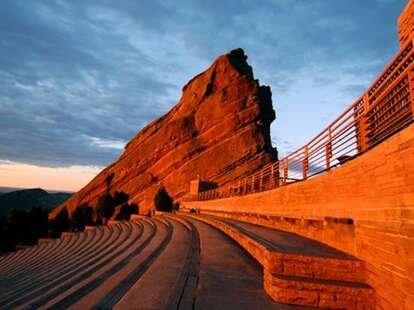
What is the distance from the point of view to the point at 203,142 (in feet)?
259

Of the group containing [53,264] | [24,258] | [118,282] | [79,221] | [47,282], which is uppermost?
[118,282]

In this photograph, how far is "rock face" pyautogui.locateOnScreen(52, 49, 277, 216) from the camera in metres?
73.2

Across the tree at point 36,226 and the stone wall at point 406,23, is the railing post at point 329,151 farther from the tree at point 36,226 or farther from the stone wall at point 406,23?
the tree at point 36,226

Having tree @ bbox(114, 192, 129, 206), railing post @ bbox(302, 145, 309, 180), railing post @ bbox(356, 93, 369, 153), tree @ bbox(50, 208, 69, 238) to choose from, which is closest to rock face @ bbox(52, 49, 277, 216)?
tree @ bbox(114, 192, 129, 206)

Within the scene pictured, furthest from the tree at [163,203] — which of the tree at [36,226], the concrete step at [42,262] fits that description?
the concrete step at [42,262]

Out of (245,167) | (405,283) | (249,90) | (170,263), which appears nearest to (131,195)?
(245,167)

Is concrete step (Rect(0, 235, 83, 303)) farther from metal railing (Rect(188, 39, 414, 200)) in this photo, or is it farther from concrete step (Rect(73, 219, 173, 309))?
metal railing (Rect(188, 39, 414, 200))

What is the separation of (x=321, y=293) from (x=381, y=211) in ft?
5.44

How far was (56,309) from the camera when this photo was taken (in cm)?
494

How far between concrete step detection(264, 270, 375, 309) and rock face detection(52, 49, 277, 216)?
64.8 metres

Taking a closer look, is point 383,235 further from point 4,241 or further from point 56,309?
point 4,241

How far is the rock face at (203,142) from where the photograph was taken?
73250 mm

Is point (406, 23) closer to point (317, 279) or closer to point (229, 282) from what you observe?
point (317, 279)

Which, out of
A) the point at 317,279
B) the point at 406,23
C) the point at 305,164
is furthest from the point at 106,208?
the point at 317,279
